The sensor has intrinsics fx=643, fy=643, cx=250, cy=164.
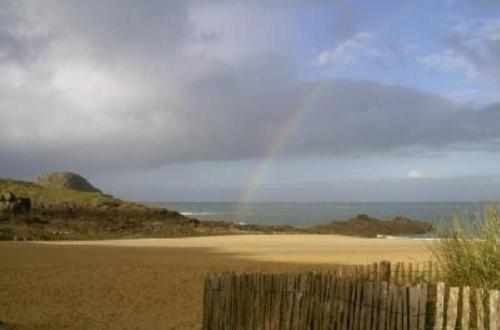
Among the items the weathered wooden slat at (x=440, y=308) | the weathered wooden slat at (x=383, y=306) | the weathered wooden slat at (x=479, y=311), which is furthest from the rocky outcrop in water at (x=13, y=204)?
the weathered wooden slat at (x=479, y=311)

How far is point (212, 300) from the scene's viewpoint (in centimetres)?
877

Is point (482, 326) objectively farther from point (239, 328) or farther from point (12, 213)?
point (12, 213)

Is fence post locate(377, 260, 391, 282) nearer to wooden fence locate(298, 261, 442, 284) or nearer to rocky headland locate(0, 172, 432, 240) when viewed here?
wooden fence locate(298, 261, 442, 284)

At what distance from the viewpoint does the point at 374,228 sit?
57.1 metres

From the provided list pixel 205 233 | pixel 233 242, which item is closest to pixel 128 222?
pixel 205 233

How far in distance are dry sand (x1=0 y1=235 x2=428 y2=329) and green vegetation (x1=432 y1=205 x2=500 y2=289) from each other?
5588 mm

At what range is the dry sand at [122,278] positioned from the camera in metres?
13.6

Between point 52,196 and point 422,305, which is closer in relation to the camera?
point 422,305

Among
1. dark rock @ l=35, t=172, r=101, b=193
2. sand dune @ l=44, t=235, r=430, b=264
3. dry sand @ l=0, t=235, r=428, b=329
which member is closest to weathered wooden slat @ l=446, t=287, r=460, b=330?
dry sand @ l=0, t=235, r=428, b=329

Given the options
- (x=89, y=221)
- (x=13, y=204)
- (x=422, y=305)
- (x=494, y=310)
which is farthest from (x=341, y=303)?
(x=13, y=204)

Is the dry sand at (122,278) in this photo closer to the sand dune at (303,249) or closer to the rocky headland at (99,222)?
the sand dune at (303,249)

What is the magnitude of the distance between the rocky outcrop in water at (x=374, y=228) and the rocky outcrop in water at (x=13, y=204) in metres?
23.4

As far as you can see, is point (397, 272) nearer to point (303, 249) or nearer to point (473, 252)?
point (473, 252)

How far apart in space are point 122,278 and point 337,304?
13.0m
